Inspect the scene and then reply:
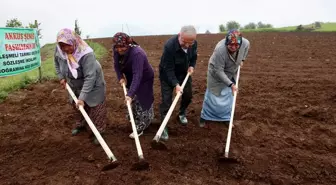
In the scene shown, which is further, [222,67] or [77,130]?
[77,130]

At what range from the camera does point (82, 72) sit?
3486 mm

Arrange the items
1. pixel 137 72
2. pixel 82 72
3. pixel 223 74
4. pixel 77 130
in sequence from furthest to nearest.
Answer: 1. pixel 77 130
2. pixel 223 74
3. pixel 82 72
4. pixel 137 72

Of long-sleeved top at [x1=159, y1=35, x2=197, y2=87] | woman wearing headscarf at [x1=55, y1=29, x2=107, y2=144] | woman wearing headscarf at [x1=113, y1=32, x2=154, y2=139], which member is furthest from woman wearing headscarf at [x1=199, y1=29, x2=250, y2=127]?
woman wearing headscarf at [x1=55, y1=29, x2=107, y2=144]

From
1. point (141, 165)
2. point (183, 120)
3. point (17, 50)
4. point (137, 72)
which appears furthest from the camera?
point (17, 50)

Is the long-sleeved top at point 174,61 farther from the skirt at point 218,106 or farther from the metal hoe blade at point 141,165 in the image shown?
the metal hoe blade at point 141,165

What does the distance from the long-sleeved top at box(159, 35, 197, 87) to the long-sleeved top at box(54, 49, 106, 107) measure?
81cm

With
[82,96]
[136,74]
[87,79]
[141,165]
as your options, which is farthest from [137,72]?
[141,165]

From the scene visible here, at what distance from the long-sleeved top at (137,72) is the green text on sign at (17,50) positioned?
305 cm

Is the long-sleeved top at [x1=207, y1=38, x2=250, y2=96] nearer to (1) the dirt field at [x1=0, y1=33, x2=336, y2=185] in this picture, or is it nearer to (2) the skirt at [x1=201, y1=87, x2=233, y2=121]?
(2) the skirt at [x1=201, y1=87, x2=233, y2=121]

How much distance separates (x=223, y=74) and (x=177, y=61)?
639mm

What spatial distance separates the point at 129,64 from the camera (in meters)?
3.48

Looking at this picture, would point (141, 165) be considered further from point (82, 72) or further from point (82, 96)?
point (82, 72)

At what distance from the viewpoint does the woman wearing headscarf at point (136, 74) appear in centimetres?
325

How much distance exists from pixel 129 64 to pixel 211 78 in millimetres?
1269
